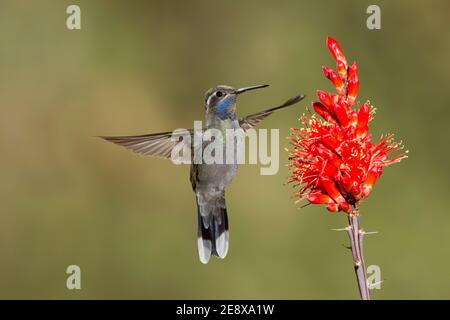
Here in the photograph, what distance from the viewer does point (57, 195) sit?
19.3 feet

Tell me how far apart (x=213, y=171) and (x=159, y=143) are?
1.27ft

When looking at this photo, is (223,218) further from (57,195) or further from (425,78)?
(425,78)

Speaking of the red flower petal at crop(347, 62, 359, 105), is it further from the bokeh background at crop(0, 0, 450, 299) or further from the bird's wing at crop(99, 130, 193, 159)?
the bokeh background at crop(0, 0, 450, 299)

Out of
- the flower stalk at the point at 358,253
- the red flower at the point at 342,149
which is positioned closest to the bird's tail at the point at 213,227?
the red flower at the point at 342,149

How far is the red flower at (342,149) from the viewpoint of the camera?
2.68 meters

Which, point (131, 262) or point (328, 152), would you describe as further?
point (131, 262)

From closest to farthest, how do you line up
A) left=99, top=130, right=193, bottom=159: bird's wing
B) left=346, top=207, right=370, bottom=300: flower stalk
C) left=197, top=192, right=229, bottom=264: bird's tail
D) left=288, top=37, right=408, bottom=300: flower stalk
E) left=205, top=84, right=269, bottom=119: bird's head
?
left=346, top=207, right=370, bottom=300: flower stalk < left=288, top=37, right=408, bottom=300: flower stalk < left=99, top=130, right=193, bottom=159: bird's wing < left=205, top=84, right=269, bottom=119: bird's head < left=197, top=192, right=229, bottom=264: bird's tail

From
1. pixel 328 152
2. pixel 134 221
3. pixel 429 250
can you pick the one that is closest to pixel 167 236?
pixel 134 221

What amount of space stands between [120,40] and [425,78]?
2680 mm

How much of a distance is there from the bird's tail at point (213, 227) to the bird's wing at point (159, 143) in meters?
0.37

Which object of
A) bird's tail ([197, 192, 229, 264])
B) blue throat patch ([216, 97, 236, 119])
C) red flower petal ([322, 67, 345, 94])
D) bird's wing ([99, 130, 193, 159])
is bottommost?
bird's tail ([197, 192, 229, 264])

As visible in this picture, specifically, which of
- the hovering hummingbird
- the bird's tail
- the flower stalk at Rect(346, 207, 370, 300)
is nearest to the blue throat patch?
the hovering hummingbird

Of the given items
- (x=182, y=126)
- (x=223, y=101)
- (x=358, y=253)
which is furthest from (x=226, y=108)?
(x=182, y=126)

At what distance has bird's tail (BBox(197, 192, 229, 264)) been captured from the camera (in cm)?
388
